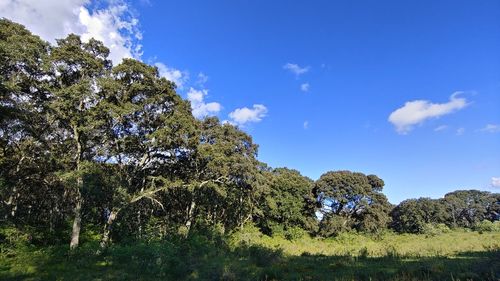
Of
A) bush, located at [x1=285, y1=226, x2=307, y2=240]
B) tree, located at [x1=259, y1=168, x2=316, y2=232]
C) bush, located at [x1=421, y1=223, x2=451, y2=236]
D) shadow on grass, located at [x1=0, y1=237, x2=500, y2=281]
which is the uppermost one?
tree, located at [x1=259, y1=168, x2=316, y2=232]

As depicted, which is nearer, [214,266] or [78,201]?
[214,266]

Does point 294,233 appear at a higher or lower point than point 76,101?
lower

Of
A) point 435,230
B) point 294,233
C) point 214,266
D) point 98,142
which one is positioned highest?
point 98,142

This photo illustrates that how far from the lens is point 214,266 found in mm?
12695

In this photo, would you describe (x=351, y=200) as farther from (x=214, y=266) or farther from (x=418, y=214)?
(x=214, y=266)

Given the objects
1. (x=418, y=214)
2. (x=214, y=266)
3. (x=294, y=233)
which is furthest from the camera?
(x=418, y=214)

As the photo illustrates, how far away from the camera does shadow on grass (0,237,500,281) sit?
1002 centimetres

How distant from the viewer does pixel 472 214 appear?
3056 inches

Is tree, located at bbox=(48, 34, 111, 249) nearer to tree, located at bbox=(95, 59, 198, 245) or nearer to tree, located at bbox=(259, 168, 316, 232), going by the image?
tree, located at bbox=(95, 59, 198, 245)

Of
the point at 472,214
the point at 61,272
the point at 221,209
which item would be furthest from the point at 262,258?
the point at 472,214

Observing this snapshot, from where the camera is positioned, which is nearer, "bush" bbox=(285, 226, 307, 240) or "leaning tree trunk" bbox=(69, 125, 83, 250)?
"leaning tree trunk" bbox=(69, 125, 83, 250)


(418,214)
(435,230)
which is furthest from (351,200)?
(418,214)

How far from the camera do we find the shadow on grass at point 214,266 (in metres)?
10.0

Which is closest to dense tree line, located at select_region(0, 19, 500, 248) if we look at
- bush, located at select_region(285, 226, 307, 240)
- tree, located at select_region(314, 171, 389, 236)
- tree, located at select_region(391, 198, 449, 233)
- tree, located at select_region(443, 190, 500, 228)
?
bush, located at select_region(285, 226, 307, 240)
